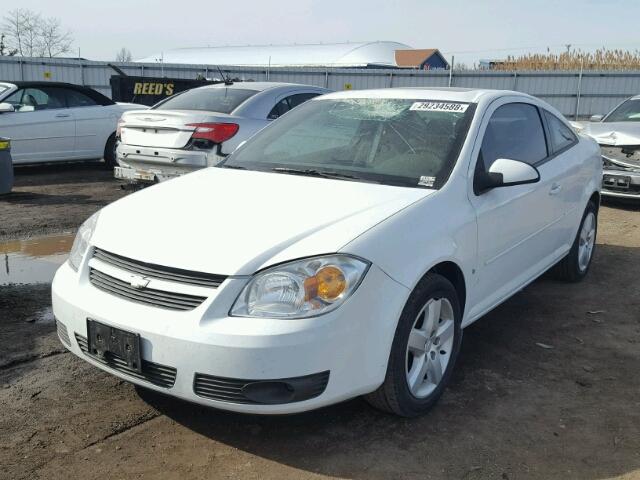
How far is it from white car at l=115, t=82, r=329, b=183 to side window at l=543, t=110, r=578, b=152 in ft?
10.9

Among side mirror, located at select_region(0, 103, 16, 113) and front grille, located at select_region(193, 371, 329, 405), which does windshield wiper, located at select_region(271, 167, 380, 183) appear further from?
side mirror, located at select_region(0, 103, 16, 113)

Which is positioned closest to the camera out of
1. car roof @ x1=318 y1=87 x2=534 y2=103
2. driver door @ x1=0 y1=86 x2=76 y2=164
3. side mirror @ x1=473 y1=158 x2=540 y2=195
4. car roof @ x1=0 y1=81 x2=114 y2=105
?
side mirror @ x1=473 y1=158 x2=540 y2=195

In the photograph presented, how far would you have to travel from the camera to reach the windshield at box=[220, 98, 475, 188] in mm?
3643

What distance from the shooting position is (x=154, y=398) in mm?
3354

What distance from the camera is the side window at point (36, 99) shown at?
10.4m

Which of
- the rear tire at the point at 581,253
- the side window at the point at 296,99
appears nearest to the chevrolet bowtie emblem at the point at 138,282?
the rear tire at the point at 581,253

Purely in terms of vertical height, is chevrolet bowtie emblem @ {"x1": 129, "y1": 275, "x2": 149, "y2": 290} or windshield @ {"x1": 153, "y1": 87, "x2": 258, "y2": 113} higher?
windshield @ {"x1": 153, "y1": 87, "x2": 258, "y2": 113}

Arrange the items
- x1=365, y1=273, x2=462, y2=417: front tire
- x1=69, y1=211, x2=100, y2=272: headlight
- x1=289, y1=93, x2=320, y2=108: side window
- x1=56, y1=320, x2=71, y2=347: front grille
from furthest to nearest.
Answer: x1=289, y1=93, x2=320, y2=108: side window → x1=69, y1=211, x2=100, y2=272: headlight → x1=56, y1=320, x2=71, y2=347: front grille → x1=365, y1=273, x2=462, y2=417: front tire

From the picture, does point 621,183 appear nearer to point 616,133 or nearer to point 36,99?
point 616,133

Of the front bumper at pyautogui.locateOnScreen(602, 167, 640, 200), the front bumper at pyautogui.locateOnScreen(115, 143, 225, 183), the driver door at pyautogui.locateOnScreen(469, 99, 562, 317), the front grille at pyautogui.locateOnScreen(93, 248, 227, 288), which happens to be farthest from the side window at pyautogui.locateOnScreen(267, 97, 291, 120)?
the front grille at pyautogui.locateOnScreen(93, 248, 227, 288)

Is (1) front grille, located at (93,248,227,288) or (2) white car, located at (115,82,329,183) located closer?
(1) front grille, located at (93,248,227,288)

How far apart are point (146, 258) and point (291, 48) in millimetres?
57689

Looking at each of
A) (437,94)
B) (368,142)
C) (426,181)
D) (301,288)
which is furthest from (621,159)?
(301,288)

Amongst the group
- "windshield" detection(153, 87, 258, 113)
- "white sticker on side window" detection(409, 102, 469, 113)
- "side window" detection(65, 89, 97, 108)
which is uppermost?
"white sticker on side window" detection(409, 102, 469, 113)
